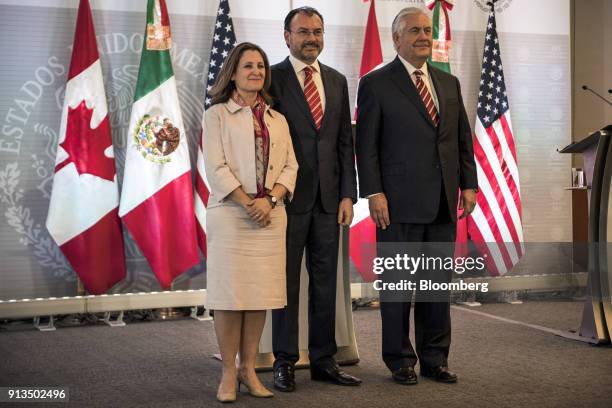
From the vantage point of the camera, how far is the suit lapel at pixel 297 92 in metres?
3.62

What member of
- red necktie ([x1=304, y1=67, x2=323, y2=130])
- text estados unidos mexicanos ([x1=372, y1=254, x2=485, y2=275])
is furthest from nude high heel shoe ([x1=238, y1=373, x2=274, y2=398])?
red necktie ([x1=304, y1=67, x2=323, y2=130])

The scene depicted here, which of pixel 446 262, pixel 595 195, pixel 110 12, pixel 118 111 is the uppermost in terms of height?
pixel 110 12

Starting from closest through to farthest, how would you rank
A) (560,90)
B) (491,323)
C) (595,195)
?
1. (595,195)
2. (491,323)
3. (560,90)

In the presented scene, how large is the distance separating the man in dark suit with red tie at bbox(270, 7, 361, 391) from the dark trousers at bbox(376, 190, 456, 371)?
216 mm

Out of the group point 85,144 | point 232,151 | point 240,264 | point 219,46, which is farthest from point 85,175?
point 240,264

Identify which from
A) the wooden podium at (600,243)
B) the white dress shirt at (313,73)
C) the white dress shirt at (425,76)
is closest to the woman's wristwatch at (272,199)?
the white dress shirt at (313,73)

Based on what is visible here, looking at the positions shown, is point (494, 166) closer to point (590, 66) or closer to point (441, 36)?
point (441, 36)

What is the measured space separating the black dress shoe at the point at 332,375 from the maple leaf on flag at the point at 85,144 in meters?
2.66

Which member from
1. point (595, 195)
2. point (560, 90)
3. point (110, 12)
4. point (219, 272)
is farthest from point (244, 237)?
point (560, 90)

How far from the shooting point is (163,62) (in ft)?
19.2

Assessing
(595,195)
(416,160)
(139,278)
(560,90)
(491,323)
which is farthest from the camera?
(560,90)

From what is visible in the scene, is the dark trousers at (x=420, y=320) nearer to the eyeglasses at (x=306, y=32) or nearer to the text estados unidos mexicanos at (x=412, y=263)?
the text estados unidos mexicanos at (x=412, y=263)

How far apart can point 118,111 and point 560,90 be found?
4023 millimetres

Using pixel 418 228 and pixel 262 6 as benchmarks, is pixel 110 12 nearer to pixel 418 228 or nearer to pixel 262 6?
pixel 262 6
